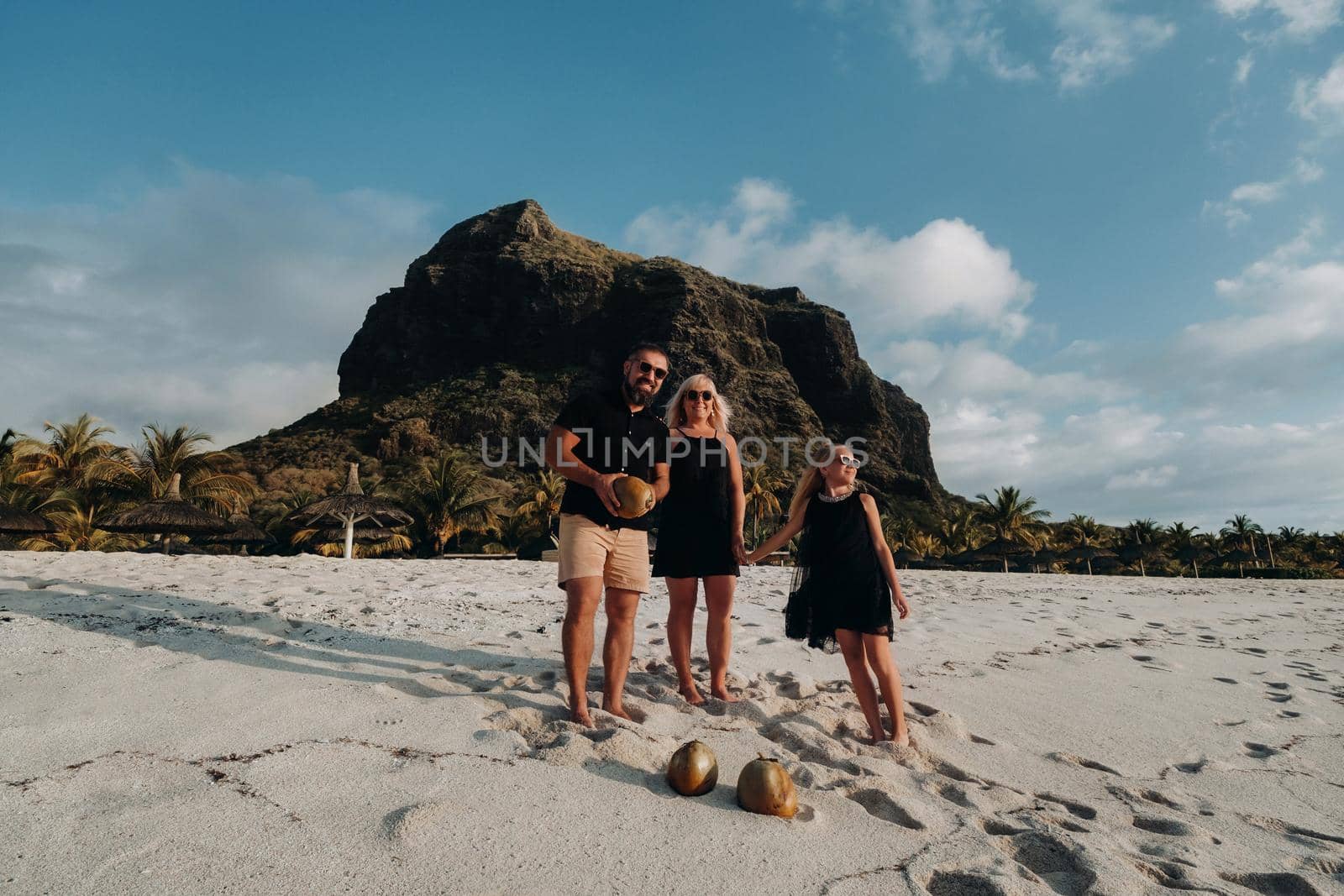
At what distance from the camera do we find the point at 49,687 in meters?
2.87

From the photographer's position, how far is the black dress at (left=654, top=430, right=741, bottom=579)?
339cm

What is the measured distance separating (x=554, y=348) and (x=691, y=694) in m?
82.5

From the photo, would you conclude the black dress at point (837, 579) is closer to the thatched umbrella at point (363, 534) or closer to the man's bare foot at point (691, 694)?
the man's bare foot at point (691, 694)

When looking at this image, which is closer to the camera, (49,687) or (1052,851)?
(1052,851)

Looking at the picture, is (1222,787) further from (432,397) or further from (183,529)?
(432,397)

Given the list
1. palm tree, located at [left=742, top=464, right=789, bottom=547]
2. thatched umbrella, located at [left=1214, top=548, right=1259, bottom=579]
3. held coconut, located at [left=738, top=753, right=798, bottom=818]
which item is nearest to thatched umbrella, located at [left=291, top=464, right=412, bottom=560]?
palm tree, located at [left=742, top=464, right=789, bottom=547]

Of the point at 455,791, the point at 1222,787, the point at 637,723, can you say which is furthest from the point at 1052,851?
the point at 455,791

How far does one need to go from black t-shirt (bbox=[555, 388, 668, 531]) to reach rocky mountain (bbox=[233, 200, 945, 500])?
65363 mm

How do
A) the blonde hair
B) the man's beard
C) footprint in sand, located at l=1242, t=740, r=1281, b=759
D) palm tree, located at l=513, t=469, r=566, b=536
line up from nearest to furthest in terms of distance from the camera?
1. footprint in sand, located at l=1242, t=740, r=1281, b=759
2. the man's beard
3. the blonde hair
4. palm tree, located at l=513, t=469, r=566, b=536

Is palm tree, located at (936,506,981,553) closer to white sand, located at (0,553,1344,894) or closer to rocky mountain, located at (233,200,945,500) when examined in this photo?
rocky mountain, located at (233,200,945,500)

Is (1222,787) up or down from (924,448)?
down

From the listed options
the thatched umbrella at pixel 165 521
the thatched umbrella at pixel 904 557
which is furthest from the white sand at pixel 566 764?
the thatched umbrella at pixel 904 557

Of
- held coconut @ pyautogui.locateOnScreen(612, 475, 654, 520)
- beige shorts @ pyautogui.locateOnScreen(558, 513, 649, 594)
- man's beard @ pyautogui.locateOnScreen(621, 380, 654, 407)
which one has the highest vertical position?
man's beard @ pyautogui.locateOnScreen(621, 380, 654, 407)

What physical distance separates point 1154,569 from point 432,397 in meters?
66.4
